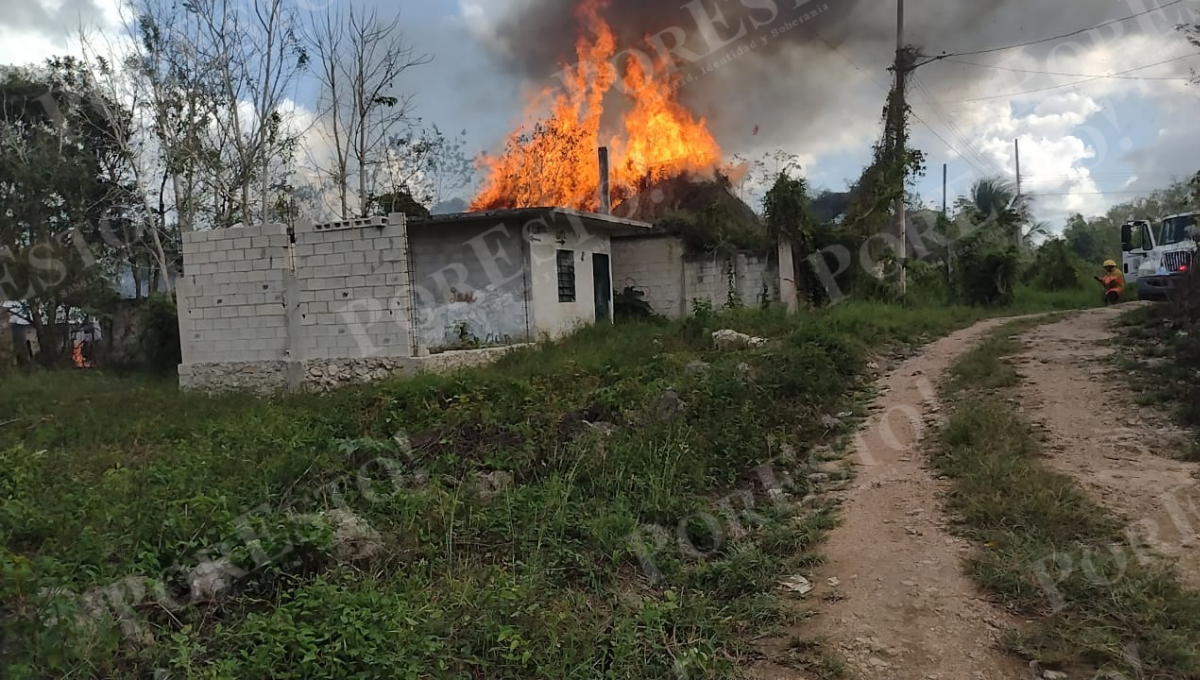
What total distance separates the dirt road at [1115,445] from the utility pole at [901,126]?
318 inches

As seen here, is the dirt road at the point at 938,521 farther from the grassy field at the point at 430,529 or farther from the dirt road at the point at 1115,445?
the grassy field at the point at 430,529

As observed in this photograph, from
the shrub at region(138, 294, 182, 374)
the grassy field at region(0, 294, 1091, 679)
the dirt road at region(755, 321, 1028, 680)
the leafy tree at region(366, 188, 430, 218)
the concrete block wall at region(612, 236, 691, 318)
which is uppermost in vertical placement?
the leafy tree at region(366, 188, 430, 218)

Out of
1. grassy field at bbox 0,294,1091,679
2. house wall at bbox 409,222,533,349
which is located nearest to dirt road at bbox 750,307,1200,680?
grassy field at bbox 0,294,1091,679

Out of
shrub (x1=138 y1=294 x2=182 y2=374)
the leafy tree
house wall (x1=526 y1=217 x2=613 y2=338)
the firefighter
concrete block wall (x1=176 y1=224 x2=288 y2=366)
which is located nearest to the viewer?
concrete block wall (x1=176 y1=224 x2=288 y2=366)

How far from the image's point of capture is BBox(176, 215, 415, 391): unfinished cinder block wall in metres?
10.1

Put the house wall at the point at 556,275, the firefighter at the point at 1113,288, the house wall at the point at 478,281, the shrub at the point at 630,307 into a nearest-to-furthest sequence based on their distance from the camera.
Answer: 1. the house wall at the point at 478,281
2. the house wall at the point at 556,275
3. the shrub at the point at 630,307
4. the firefighter at the point at 1113,288

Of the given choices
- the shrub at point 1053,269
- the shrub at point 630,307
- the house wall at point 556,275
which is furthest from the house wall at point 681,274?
the shrub at point 1053,269

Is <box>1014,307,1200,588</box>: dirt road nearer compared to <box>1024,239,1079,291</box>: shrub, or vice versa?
<box>1014,307,1200,588</box>: dirt road

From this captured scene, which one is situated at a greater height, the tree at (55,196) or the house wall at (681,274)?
the tree at (55,196)

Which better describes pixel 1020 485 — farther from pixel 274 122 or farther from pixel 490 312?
pixel 274 122

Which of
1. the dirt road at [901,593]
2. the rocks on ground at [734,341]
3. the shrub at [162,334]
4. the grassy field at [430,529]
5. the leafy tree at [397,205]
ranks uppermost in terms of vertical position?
the leafy tree at [397,205]

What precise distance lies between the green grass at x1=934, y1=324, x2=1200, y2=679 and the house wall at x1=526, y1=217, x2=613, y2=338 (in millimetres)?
8045

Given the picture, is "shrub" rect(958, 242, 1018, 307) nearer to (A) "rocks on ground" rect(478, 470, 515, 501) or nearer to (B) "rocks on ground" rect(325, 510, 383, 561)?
(A) "rocks on ground" rect(478, 470, 515, 501)

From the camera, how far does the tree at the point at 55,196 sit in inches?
655
